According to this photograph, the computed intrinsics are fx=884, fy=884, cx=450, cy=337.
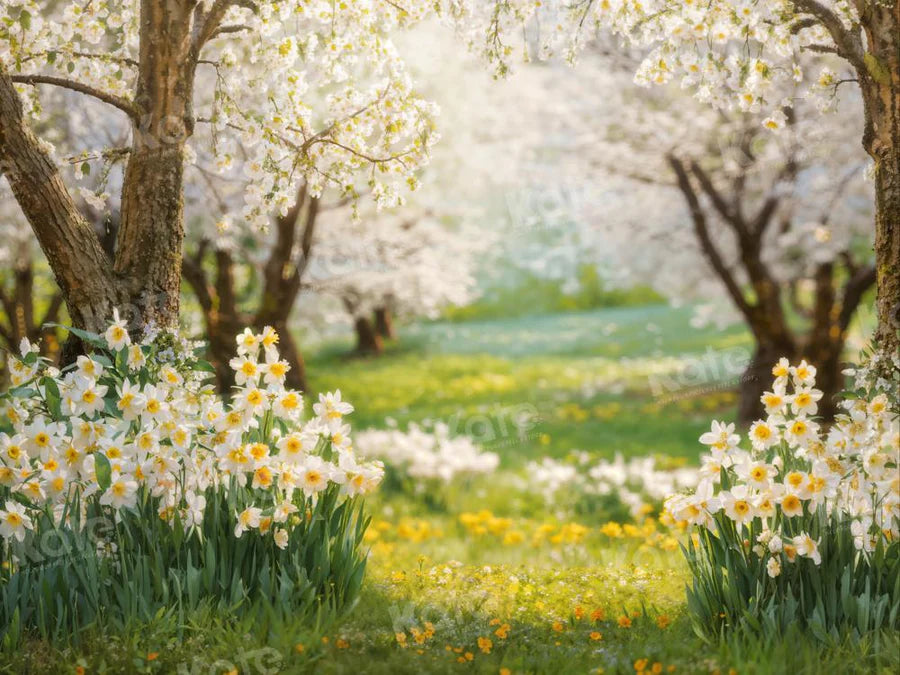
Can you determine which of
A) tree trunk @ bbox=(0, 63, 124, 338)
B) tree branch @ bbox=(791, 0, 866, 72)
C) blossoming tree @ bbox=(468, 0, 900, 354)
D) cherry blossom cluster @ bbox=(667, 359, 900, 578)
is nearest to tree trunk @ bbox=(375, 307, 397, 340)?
blossoming tree @ bbox=(468, 0, 900, 354)

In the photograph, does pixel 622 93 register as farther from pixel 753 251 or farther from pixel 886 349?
pixel 886 349

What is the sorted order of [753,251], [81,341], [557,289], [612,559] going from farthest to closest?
[557,289] → [753,251] → [612,559] → [81,341]

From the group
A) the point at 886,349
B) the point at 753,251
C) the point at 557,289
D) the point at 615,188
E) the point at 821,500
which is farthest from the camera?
the point at 557,289

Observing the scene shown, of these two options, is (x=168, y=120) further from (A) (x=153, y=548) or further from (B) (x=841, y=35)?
(B) (x=841, y=35)

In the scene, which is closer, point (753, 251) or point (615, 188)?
point (753, 251)

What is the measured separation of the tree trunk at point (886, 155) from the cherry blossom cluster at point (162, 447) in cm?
250

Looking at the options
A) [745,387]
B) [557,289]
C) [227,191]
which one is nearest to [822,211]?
[745,387]

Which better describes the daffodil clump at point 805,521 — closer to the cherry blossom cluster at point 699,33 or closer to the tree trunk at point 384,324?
the cherry blossom cluster at point 699,33

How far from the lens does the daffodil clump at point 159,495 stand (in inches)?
151

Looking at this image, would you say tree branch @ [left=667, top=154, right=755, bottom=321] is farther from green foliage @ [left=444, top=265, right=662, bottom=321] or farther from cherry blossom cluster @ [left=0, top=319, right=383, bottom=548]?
green foliage @ [left=444, top=265, right=662, bottom=321]

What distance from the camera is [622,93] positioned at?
1219 centimetres

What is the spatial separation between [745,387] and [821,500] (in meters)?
8.76

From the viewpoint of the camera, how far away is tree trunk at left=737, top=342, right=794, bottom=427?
11438mm

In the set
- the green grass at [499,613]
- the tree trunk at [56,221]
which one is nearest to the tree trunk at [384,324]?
the green grass at [499,613]
